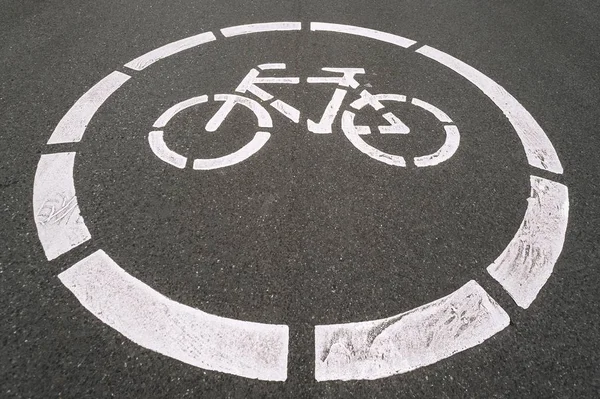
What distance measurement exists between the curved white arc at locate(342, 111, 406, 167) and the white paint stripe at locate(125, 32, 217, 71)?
6.29ft

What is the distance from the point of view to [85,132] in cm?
312

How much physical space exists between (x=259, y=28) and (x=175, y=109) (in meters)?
1.78

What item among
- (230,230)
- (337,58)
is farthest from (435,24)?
(230,230)

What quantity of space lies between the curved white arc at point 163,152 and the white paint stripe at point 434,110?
80.1 inches

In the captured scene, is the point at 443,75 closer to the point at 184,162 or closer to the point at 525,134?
the point at 525,134

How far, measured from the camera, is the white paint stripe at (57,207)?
241 cm

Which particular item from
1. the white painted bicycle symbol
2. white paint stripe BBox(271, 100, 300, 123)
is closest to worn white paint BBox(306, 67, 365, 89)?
the white painted bicycle symbol

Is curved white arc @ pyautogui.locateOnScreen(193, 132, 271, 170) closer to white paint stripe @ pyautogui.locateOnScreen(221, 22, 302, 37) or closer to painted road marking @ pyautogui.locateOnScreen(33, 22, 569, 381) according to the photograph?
painted road marking @ pyautogui.locateOnScreen(33, 22, 569, 381)

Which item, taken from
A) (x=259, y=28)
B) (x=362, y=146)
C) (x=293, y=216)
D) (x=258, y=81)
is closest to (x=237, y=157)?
(x=293, y=216)

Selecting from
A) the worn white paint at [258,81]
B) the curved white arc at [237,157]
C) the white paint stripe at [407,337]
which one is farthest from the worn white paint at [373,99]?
the white paint stripe at [407,337]

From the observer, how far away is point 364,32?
4.58m

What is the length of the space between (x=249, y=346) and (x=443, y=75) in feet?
10.4

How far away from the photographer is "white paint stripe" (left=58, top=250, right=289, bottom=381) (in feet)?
6.41

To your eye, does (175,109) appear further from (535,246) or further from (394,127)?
(535,246)
